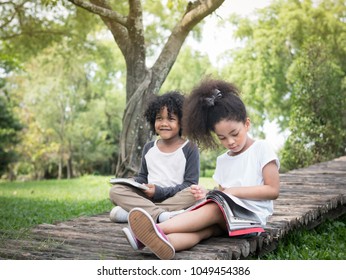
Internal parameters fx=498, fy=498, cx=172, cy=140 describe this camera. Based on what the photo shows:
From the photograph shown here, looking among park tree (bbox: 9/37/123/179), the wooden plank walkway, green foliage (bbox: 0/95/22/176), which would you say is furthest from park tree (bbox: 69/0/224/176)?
park tree (bbox: 9/37/123/179)

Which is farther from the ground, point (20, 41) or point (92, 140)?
point (20, 41)

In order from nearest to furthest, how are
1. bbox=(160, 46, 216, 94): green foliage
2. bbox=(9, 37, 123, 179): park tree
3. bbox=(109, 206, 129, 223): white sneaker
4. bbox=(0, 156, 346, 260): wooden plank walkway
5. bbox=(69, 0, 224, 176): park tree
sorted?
bbox=(0, 156, 346, 260): wooden plank walkway, bbox=(109, 206, 129, 223): white sneaker, bbox=(69, 0, 224, 176): park tree, bbox=(9, 37, 123, 179): park tree, bbox=(160, 46, 216, 94): green foliage

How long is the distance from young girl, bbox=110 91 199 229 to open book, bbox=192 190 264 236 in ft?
2.42

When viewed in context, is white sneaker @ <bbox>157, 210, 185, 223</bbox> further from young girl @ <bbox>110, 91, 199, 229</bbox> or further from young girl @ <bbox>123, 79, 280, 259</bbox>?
young girl @ <bbox>123, 79, 280, 259</bbox>

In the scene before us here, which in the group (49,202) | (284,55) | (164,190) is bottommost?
(49,202)

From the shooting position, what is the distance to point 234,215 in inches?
113

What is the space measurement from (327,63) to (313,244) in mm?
8251

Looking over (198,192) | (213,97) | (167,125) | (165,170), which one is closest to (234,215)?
(198,192)

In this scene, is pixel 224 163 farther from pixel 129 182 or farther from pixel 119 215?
pixel 119 215

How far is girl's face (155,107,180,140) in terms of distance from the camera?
3830mm

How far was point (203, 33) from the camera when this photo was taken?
18.7 meters
